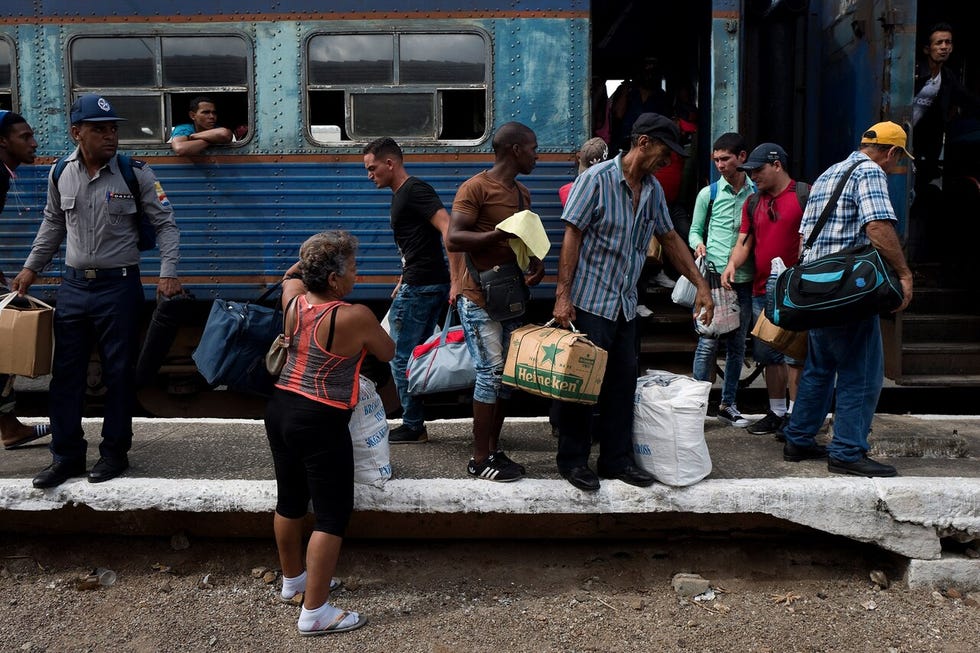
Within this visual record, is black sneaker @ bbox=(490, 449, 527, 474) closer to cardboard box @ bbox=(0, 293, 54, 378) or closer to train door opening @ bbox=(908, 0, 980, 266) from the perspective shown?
cardboard box @ bbox=(0, 293, 54, 378)

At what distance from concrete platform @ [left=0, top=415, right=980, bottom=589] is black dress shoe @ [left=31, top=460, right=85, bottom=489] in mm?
46

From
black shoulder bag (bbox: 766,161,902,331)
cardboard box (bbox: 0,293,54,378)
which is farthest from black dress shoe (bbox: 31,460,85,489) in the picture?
black shoulder bag (bbox: 766,161,902,331)

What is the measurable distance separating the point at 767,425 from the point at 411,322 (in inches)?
85.5

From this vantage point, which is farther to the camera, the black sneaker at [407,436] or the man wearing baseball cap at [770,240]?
the man wearing baseball cap at [770,240]

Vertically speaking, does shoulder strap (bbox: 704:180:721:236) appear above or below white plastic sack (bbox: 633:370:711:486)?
above

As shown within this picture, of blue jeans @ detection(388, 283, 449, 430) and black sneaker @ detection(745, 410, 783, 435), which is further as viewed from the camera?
black sneaker @ detection(745, 410, 783, 435)

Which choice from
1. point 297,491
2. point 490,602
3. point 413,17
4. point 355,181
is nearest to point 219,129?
point 355,181

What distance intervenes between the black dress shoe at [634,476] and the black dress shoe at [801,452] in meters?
0.88

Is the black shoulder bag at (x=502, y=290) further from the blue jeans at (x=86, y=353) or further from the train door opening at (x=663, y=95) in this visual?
the train door opening at (x=663, y=95)

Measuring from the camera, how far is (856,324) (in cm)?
385

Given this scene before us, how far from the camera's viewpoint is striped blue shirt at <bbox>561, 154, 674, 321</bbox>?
3.52 metres

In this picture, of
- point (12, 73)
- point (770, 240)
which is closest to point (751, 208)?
point (770, 240)

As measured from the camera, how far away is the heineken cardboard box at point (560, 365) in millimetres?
3348

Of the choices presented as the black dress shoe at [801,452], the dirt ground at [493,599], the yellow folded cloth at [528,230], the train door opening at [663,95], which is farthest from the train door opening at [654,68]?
the dirt ground at [493,599]
